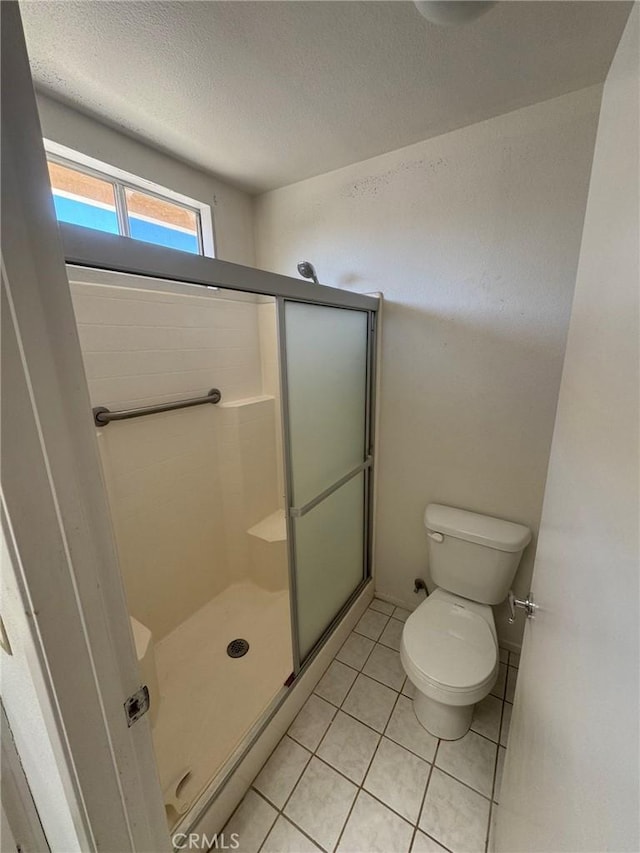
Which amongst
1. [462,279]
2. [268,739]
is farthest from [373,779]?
[462,279]

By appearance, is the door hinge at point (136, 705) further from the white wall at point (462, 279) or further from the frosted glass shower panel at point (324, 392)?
the white wall at point (462, 279)

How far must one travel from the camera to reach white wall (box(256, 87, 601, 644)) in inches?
50.7

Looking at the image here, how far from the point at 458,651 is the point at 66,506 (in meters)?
1.50

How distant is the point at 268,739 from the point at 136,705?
102 centimetres

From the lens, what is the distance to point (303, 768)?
1.27 m

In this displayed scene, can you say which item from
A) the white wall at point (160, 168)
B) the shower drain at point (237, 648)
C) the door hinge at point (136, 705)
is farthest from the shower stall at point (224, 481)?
the door hinge at point (136, 705)

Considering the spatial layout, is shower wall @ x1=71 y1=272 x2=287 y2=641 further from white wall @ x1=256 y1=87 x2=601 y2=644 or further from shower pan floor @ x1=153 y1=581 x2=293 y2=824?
white wall @ x1=256 y1=87 x2=601 y2=644

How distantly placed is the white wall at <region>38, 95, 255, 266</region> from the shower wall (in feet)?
1.04

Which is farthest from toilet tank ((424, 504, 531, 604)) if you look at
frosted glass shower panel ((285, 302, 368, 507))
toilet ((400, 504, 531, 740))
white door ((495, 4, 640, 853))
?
white door ((495, 4, 640, 853))

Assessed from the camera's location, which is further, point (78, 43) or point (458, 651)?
point (458, 651)

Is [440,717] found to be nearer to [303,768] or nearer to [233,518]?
[303,768]

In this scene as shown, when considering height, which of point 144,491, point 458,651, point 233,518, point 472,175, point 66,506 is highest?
point 472,175

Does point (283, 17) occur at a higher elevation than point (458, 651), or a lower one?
higher

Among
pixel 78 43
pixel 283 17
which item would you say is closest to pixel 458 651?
pixel 283 17
